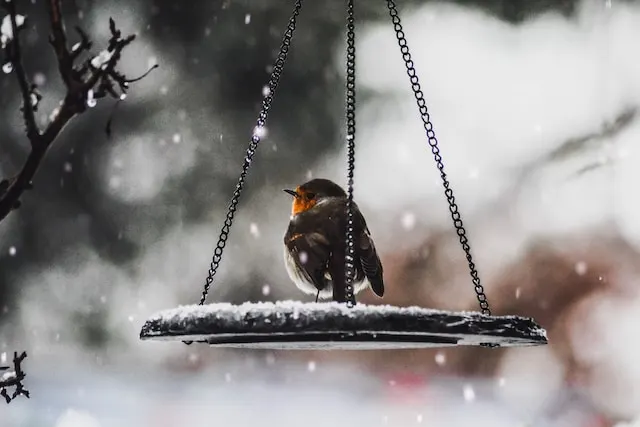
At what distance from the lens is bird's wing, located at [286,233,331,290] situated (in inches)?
66.2

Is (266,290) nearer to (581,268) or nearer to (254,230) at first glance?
(254,230)

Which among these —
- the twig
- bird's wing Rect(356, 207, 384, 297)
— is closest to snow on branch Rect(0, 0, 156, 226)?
the twig

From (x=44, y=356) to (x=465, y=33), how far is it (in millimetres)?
2432

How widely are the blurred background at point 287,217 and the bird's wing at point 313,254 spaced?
1.95 meters

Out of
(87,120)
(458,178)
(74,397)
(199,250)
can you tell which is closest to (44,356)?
(74,397)

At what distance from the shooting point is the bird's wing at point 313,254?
1681 millimetres

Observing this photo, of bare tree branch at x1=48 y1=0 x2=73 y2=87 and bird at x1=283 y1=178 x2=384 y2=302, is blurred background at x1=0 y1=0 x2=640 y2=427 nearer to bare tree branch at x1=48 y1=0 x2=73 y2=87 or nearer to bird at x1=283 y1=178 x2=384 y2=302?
bird at x1=283 y1=178 x2=384 y2=302

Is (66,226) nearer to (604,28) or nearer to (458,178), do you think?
(458,178)

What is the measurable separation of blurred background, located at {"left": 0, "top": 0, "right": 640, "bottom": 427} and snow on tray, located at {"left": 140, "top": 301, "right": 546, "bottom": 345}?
2495mm

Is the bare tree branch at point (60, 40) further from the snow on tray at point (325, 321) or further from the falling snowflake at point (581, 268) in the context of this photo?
the falling snowflake at point (581, 268)

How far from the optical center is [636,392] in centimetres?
379

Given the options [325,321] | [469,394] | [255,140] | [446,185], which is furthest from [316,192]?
[469,394]

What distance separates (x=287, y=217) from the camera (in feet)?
13.4

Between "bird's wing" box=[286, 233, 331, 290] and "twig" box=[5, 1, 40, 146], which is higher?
"bird's wing" box=[286, 233, 331, 290]
